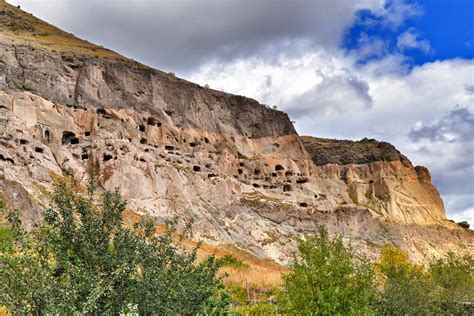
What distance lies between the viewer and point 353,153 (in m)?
111

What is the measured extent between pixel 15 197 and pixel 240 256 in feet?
84.7

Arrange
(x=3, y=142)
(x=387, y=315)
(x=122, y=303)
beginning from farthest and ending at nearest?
(x=3, y=142) < (x=387, y=315) < (x=122, y=303)

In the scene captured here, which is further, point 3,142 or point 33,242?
point 3,142

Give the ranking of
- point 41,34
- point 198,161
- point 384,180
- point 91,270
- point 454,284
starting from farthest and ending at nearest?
point 384,180 < point 41,34 < point 198,161 < point 454,284 < point 91,270

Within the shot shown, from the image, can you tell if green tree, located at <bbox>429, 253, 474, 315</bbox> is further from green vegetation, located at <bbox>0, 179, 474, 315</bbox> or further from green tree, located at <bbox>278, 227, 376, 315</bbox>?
green vegetation, located at <bbox>0, 179, 474, 315</bbox>

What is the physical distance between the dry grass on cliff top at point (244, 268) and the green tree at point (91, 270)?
19213mm

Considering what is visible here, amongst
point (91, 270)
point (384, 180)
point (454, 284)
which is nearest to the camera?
point (91, 270)

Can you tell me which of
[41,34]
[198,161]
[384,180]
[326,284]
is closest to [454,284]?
[326,284]

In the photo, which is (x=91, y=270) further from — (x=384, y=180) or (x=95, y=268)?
(x=384, y=180)

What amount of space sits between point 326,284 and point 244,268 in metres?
31.0

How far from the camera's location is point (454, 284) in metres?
43.1

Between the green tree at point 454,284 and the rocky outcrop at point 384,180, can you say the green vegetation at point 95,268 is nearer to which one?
A: the green tree at point 454,284

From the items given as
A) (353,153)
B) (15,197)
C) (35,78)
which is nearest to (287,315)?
(15,197)

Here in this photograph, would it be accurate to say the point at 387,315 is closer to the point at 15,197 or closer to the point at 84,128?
the point at 15,197
